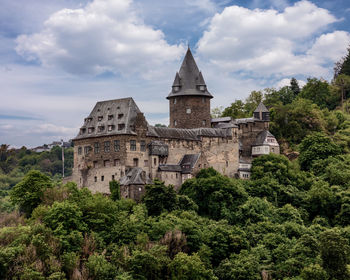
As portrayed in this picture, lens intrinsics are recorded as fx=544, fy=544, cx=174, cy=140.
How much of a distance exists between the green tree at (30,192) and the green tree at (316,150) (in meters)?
35.9

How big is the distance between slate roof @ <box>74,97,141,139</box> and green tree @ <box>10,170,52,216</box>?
9.68m

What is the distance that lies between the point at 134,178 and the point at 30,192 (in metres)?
11.5

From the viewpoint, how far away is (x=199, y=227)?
5538 cm

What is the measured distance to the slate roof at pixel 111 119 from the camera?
65500 millimetres

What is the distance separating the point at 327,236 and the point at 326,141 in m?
27.9

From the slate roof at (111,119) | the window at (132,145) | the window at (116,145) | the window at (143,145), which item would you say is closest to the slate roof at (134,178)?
the window at (132,145)

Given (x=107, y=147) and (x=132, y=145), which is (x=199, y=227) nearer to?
(x=132, y=145)

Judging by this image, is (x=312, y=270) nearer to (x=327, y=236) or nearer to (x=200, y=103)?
(x=327, y=236)

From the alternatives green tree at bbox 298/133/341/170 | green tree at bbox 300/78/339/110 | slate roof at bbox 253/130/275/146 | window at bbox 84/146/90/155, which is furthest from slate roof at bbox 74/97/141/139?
green tree at bbox 300/78/339/110

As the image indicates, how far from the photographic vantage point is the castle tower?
74250 mm

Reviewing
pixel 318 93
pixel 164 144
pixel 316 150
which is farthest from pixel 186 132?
pixel 318 93

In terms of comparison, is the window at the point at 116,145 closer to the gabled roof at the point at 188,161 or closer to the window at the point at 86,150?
the window at the point at 86,150

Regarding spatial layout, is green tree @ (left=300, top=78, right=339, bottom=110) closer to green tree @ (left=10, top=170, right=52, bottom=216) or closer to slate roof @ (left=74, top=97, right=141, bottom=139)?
slate roof @ (left=74, top=97, right=141, bottom=139)

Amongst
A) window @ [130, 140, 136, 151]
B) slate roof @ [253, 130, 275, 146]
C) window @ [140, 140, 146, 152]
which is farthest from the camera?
slate roof @ [253, 130, 275, 146]
